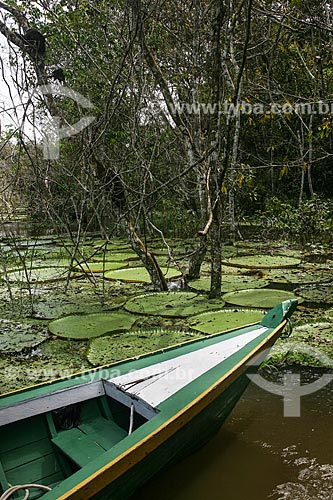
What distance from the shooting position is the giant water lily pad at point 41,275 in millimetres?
4876

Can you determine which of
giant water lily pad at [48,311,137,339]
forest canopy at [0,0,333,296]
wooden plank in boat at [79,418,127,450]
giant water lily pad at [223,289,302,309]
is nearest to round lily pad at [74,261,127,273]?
A: forest canopy at [0,0,333,296]

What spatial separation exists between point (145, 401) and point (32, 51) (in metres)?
3.66

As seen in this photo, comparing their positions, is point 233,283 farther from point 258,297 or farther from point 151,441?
point 151,441

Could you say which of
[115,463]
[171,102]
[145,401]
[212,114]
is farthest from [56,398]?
[171,102]

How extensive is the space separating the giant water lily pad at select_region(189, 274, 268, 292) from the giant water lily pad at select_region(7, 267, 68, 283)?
1384 mm

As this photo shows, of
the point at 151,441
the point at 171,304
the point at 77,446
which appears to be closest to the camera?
the point at 151,441

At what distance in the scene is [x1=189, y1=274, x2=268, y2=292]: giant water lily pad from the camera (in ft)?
14.3

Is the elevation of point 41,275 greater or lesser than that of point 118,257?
lesser

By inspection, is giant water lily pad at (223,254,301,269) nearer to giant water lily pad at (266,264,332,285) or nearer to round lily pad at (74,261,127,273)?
giant water lily pad at (266,264,332,285)

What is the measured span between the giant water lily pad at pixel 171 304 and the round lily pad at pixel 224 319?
6.5 inches

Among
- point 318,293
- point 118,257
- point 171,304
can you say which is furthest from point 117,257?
point 318,293

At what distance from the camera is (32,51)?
14.0 feet

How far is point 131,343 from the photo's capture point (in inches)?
120

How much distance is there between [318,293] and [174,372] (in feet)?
8.16
